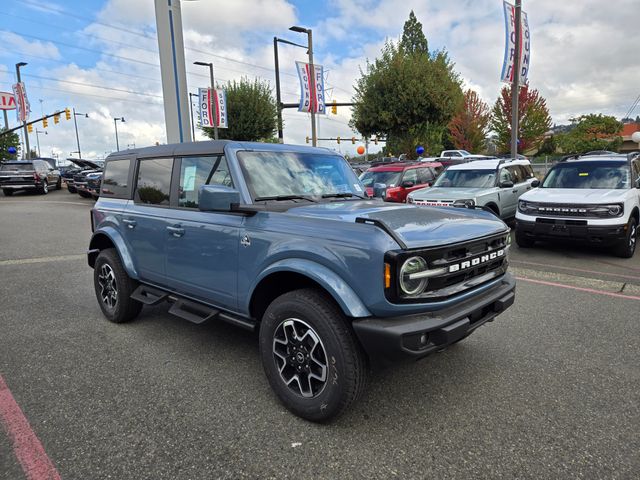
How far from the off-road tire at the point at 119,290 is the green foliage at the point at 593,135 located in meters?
49.4

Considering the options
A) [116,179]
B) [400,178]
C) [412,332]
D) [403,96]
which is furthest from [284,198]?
[403,96]

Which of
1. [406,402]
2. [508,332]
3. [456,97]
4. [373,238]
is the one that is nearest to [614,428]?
[406,402]

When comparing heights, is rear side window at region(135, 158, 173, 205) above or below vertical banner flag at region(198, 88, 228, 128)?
below

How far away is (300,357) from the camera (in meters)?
2.80

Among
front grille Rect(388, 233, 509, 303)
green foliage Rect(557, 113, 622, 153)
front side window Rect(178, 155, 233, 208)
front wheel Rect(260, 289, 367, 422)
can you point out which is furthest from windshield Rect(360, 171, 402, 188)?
green foliage Rect(557, 113, 622, 153)

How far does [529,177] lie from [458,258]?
10345 mm

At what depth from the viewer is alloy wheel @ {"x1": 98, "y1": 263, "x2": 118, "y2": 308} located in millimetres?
4637

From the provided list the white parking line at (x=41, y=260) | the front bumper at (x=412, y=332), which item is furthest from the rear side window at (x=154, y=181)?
the white parking line at (x=41, y=260)

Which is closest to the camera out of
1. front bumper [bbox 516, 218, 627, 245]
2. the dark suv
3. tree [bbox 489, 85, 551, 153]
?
front bumper [bbox 516, 218, 627, 245]

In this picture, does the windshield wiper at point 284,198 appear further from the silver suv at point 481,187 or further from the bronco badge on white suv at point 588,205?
the silver suv at point 481,187

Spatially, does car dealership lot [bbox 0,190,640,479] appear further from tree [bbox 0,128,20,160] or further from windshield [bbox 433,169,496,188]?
tree [bbox 0,128,20,160]

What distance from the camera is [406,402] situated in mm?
3020

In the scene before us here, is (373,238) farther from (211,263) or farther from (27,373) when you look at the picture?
(27,373)

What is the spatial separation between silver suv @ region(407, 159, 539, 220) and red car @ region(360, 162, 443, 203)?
4.30 ft
